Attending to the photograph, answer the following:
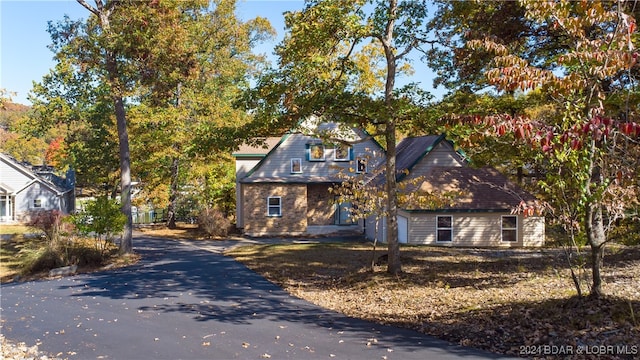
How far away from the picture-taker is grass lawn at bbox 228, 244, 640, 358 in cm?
844

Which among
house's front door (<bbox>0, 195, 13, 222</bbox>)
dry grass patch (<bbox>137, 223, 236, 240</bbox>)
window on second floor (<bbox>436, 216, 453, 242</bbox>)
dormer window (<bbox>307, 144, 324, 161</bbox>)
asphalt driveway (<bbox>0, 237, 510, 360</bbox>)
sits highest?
dormer window (<bbox>307, 144, 324, 161</bbox>)

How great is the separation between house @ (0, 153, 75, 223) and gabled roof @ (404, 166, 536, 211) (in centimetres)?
3121

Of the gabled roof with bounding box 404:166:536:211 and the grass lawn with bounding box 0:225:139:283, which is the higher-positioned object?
the gabled roof with bounding box 404:166:536:211

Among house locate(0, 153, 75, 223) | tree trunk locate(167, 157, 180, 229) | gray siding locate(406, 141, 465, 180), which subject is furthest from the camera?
house locate(0, 153, 75, 223)

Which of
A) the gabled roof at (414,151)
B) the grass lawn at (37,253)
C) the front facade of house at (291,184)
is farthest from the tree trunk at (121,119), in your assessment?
the gabled roof at (414,151)

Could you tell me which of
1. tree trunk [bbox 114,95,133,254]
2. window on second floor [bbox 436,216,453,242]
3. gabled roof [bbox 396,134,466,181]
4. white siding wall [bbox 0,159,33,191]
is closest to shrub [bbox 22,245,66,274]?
tree trunk [bbox 114,95,133,254]

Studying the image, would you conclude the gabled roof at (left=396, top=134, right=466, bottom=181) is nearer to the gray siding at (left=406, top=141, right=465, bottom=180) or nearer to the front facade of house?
the gray siding at (left=406, top=141, right=465, bottom=180)

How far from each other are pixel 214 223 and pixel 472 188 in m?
15.0

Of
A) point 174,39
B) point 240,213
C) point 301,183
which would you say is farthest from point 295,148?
point 174,39

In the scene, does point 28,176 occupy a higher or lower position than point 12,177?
higher

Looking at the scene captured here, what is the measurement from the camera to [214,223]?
3102 centimetres

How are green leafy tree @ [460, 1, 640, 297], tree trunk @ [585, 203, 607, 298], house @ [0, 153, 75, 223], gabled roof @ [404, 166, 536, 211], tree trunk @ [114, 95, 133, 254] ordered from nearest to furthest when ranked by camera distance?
green leafy tree @ [460, 1, 640, 297] < tree trunk @ [585, 203, 607, 298] < tree trunk @ [114, 95, 133, 254] < gabled roof @ [404, 166, 536, 211] < house @ [0, 153, 75, 223]

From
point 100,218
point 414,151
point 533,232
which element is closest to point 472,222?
point 533,232

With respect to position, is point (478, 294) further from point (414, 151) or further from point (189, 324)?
point (414, 151)
